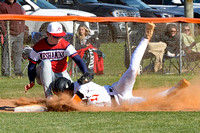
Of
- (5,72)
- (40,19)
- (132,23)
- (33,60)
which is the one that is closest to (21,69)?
(5,72)

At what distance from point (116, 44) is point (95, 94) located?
5.60m

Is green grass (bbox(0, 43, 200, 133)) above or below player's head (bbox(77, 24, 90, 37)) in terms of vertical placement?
below

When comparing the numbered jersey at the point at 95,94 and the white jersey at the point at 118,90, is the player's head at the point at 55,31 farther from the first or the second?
the numbered jersey at the point at 95,94

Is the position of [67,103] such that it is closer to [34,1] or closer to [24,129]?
[24,129]

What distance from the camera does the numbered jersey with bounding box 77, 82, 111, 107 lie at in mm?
7691

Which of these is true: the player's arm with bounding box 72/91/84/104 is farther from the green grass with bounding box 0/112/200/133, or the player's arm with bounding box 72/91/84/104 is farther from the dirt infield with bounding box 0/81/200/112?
the green grass with bounding box 0/112/200/133

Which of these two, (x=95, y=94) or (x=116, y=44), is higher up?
(x=95, y=94)

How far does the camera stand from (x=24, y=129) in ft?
20.1

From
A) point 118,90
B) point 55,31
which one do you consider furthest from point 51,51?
point 118,90

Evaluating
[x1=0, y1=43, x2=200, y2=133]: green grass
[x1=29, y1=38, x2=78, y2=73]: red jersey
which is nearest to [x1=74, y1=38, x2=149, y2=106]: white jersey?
[x1=0, y1=43, x2=200, y2=133]: green grass

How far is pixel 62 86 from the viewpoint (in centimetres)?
789

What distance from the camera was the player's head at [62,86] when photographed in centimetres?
790

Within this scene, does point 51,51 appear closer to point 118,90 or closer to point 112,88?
point 112,88

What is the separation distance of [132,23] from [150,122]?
7.06 metres
